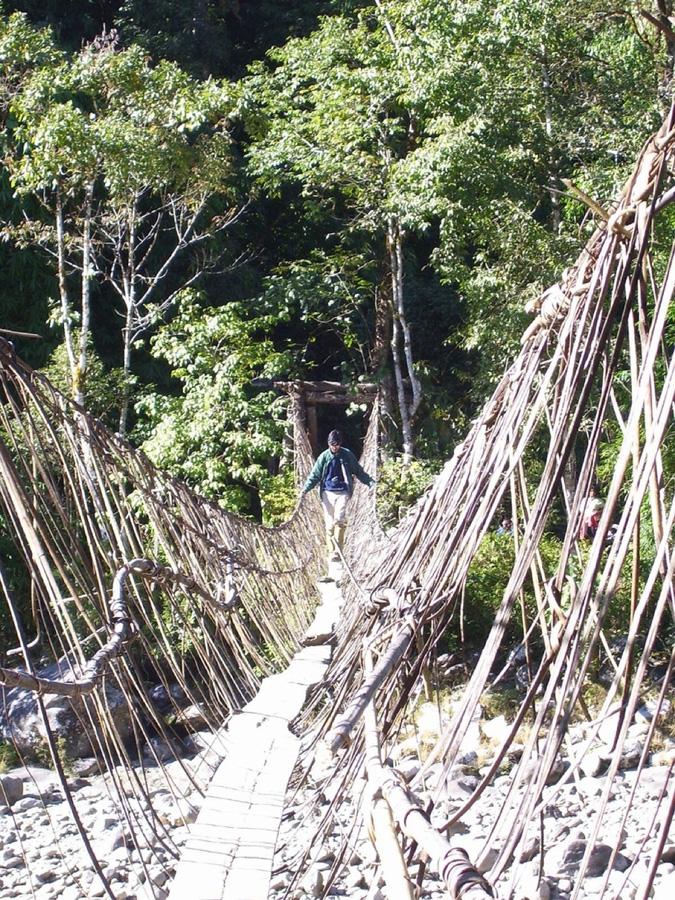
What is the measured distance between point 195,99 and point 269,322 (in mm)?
1906

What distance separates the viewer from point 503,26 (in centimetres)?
635

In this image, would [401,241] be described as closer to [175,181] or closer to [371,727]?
[175,181]

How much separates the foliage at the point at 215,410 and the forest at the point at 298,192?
21mm

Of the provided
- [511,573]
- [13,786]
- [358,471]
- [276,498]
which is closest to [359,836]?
[511,573]

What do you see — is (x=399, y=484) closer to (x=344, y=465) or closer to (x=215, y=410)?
(x=215, y=410)

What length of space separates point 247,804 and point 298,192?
8696 mm

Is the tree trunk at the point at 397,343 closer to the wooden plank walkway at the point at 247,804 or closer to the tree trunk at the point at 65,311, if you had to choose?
the tree trunk at the point at 65,311

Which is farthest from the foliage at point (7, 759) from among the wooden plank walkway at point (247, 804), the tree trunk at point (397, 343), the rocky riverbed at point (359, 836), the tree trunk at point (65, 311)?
the tree trunk at point (397, 343)

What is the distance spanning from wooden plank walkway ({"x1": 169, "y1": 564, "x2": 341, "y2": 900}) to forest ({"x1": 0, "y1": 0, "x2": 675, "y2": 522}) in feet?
14.3

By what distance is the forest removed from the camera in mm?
6547

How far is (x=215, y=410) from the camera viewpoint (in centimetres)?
730

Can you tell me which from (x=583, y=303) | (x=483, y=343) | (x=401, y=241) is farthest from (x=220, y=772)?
(x=401, y=241)

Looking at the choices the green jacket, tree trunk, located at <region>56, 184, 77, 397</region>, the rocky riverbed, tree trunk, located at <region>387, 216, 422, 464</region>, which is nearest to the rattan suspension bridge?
the rocky riverbed

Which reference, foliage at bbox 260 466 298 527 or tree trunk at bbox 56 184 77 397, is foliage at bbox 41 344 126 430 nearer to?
tree trunk at bbox 56 184 77 397
